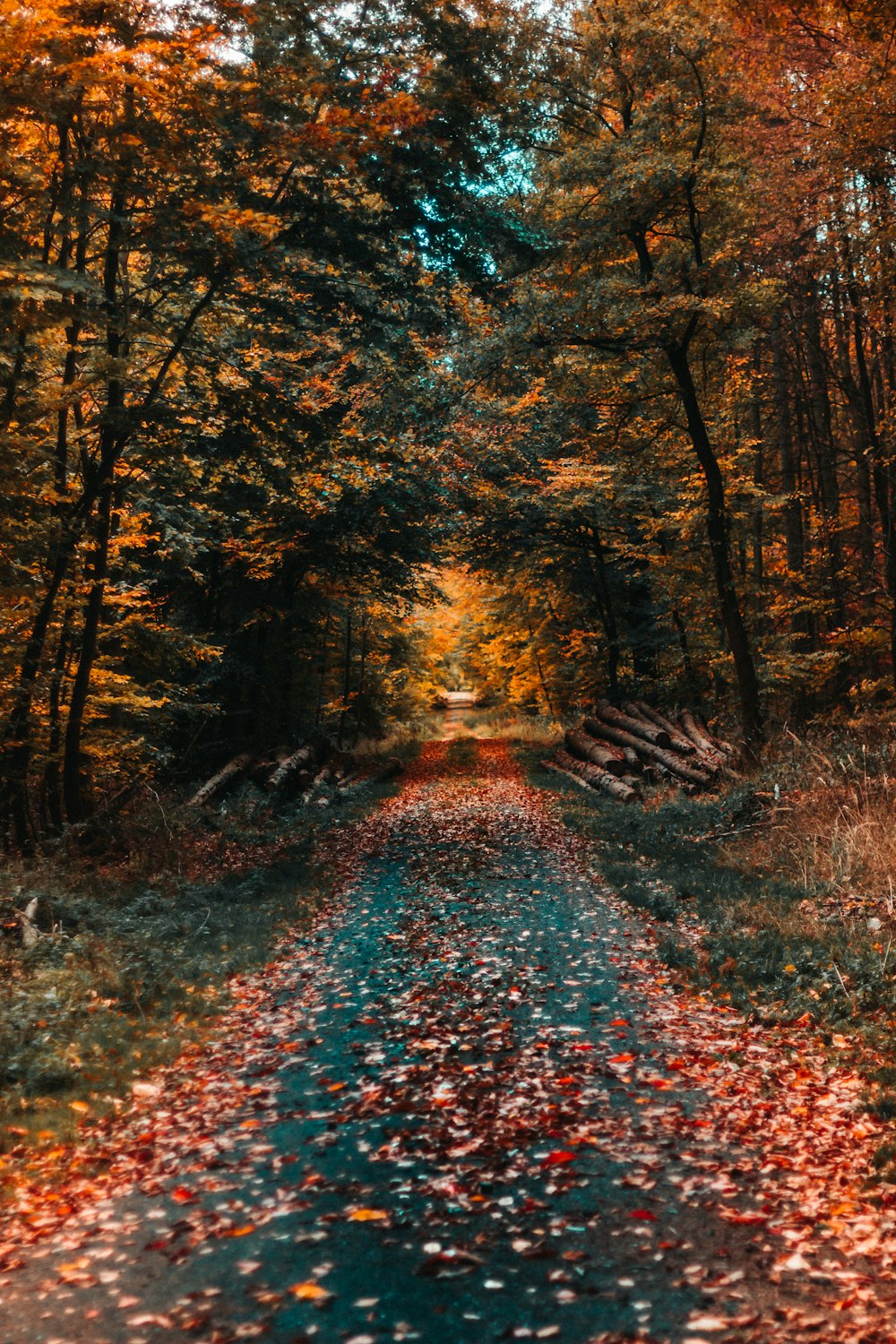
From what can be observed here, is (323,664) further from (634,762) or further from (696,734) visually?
(696,734)

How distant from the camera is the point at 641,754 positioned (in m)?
19.4

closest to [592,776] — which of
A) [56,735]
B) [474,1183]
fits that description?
[56,735]

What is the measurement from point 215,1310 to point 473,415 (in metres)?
19.6

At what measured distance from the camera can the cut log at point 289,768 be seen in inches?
727

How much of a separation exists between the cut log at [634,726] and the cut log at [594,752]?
624 mm

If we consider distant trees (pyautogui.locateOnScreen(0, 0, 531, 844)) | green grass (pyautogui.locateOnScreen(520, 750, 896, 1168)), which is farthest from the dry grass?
distant trees (pyautogui.locateOnScreen(0, 0, 531, 844))

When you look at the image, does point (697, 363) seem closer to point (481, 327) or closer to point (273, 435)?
point (481, 327)

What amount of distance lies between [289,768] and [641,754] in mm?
7189

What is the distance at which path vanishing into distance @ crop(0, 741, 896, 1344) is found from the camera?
3686mm

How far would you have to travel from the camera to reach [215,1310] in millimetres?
3750

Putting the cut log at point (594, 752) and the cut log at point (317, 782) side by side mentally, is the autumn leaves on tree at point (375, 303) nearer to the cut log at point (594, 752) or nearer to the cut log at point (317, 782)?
the cut log at point (317, 782)

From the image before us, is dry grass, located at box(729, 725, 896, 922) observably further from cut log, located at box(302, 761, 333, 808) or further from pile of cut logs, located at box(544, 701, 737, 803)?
cut log, located at box(302, 761, 333, 808)

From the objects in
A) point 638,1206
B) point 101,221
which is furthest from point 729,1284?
point 101,221

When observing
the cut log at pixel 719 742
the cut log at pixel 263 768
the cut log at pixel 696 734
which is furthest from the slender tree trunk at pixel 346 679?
the cut log at pixel 719 742
